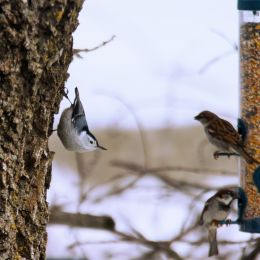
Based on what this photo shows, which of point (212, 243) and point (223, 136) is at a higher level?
point (223, 136)

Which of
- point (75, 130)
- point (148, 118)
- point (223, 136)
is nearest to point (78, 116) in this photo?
point (75, 130)

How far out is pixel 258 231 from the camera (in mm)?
4242

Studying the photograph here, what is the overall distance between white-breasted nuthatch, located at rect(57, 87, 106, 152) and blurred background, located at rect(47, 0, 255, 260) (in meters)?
0.32

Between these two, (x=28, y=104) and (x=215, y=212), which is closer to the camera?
(x=28, y=104)

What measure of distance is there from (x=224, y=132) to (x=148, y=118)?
668 cm

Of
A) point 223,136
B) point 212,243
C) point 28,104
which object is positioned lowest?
point 212,243

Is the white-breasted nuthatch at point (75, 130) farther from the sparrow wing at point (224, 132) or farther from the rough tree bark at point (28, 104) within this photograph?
the rough tree bark at point (28, 104)

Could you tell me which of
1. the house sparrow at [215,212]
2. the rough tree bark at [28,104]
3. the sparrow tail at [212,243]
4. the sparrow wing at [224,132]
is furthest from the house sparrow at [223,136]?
the rough tree bark at [28,104]

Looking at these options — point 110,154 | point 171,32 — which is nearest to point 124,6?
point 171,32

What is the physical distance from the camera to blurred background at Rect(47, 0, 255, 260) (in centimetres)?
685

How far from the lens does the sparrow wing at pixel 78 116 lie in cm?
437

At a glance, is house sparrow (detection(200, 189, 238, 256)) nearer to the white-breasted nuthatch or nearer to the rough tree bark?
the white-breasted nuthatch

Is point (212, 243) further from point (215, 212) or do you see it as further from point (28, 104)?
point (28, 104)

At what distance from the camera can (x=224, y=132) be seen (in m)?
4.49
